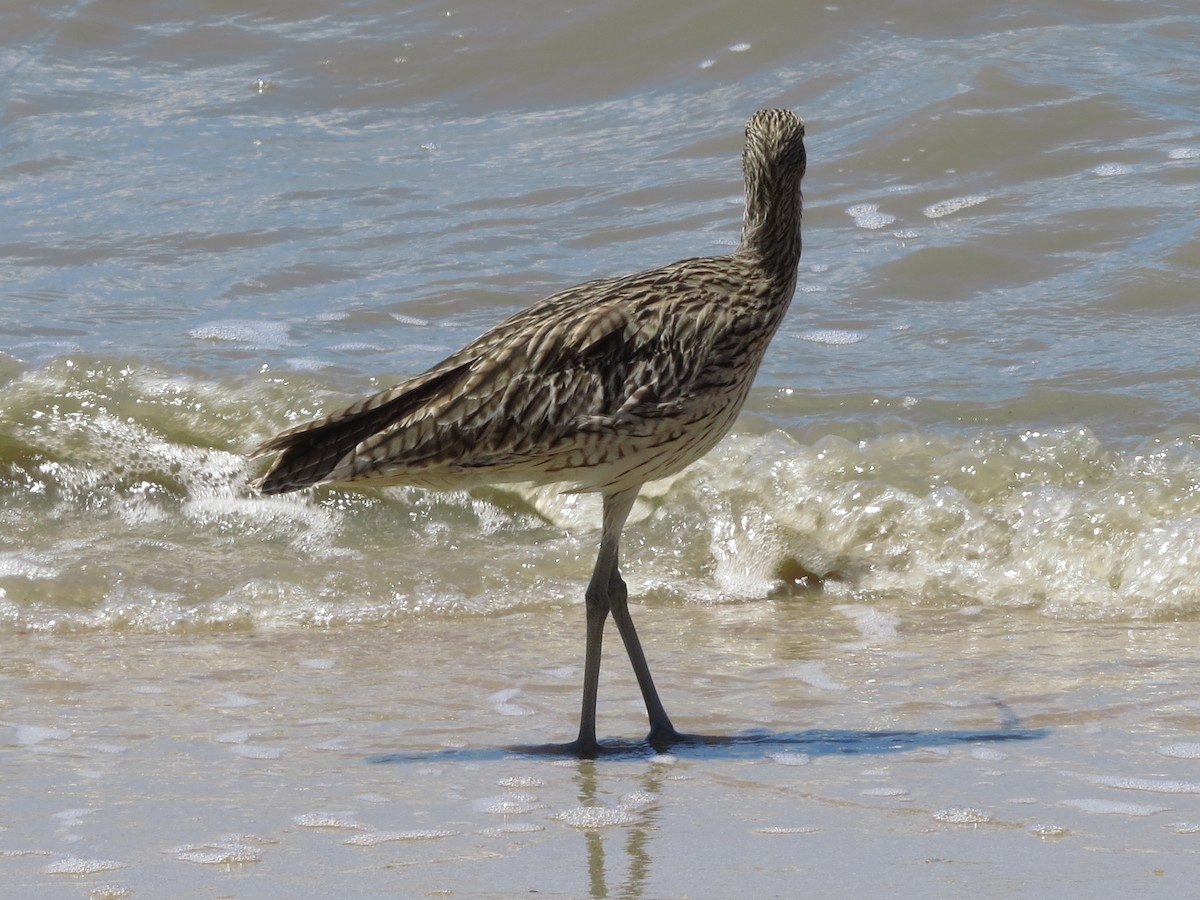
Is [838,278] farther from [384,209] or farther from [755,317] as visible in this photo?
[755,317]

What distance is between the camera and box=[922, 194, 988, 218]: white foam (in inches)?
472

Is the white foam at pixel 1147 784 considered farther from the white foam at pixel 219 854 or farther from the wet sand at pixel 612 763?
the white foam at pixel 219 854

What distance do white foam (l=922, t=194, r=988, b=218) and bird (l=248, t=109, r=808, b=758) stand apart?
21.0 feet

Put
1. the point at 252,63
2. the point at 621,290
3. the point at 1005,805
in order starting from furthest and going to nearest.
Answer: the point at 252,63, the point at 621,290, the point at 1005,805

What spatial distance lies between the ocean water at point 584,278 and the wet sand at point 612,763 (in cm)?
58

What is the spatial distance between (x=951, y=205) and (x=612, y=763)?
7.38m

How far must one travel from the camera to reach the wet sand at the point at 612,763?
4.42 meters

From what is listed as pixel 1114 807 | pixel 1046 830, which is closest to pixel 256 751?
pixel 1046 830

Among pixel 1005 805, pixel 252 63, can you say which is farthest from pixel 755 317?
pixel 252 63

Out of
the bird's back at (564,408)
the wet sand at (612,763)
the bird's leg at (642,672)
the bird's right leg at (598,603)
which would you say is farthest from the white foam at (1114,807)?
the bird's back at (564,408)

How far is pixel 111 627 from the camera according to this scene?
7.34 meters

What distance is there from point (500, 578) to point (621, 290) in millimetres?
2413

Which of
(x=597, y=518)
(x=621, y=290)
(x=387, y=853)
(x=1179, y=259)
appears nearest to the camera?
(x=387, y=853)

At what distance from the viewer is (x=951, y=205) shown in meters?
12.1
